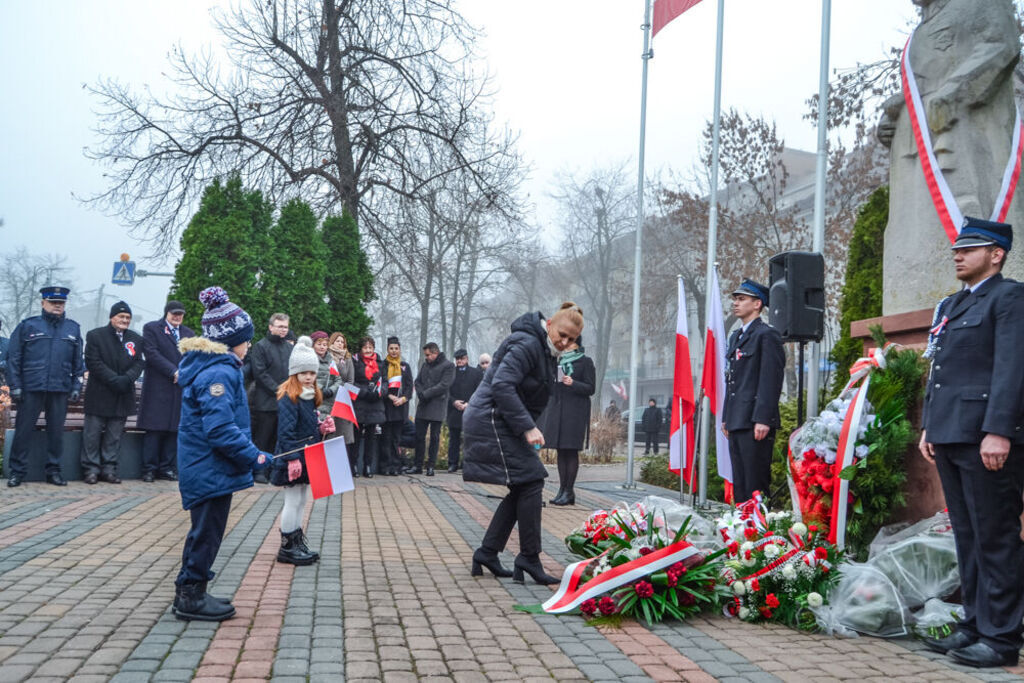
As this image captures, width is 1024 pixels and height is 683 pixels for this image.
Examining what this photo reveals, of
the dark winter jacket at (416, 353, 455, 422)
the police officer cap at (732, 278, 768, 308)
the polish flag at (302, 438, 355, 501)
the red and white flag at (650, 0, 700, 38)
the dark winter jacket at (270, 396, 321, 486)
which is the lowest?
the polish flag at (302, 438, 355, 501)

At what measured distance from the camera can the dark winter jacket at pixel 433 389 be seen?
1454cm

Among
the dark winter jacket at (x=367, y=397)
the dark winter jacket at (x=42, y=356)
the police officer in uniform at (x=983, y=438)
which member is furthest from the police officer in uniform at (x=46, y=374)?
the police officer in uniform at (x=983, y=438)

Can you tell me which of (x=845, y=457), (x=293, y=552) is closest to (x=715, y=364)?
(x=845, y=457)

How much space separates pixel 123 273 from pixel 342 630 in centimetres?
2107

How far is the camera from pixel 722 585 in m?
5.68

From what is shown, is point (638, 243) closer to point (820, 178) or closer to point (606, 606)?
point (820, 178)

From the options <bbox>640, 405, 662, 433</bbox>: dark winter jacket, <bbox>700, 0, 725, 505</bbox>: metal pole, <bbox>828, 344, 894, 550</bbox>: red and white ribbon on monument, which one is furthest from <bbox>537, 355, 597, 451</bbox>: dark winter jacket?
<bbox>640, 405, 662, 433</bbox>: dark winter jacket

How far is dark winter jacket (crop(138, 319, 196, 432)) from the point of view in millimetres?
11398

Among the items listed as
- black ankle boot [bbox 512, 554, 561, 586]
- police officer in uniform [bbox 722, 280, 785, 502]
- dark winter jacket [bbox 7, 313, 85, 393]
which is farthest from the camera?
dark winter jacket [bbox 7, 313, 85, 393]

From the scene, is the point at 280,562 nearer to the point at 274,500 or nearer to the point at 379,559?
the point at 379,559

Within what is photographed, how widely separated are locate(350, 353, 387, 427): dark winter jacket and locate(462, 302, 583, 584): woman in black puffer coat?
23.7 feet

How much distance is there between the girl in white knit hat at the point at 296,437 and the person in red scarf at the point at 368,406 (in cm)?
632

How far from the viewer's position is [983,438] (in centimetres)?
471

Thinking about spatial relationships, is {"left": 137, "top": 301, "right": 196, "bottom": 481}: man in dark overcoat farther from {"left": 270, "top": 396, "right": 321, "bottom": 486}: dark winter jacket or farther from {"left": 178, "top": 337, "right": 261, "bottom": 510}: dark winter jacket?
{"left": 178, "top": 337, "right": 261, "bottom": 510}: dark winter jacket
